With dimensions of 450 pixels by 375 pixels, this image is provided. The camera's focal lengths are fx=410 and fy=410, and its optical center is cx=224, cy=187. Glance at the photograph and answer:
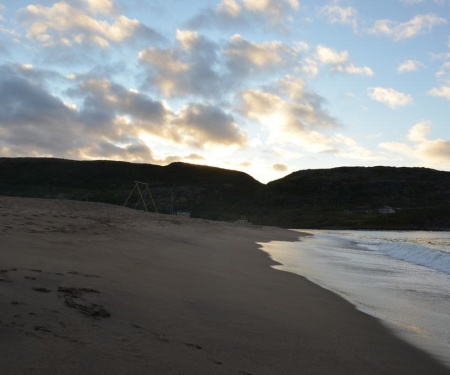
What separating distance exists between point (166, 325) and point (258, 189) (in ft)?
557

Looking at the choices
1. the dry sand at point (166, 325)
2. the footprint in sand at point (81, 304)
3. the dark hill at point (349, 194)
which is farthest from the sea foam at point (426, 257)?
the dark hill at point (349, 194)

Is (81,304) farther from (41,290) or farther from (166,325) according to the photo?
(166,325)

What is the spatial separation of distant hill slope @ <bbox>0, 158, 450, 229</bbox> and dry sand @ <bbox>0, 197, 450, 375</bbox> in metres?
83.5

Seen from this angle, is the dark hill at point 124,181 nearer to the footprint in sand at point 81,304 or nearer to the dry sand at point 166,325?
the dry sand at point 166,325

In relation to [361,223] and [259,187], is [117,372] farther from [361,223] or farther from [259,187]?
[259,187]

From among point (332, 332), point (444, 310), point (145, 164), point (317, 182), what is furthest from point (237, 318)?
point (145, 164)

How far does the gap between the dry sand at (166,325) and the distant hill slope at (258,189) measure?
274ft

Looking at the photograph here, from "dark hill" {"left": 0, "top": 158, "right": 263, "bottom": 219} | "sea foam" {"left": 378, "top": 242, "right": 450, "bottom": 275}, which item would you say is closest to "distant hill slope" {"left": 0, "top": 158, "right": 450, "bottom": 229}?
"dark hill" {"left": 0, "top": 158, "right": 263, "bottom": 219}

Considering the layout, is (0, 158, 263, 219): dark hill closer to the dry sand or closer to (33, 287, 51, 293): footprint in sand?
the dry sand

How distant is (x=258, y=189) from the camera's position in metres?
174

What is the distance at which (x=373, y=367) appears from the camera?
13.2ft

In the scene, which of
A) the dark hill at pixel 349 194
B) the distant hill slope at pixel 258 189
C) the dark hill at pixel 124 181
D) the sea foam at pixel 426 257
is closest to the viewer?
the sea foam at pixel 426 257

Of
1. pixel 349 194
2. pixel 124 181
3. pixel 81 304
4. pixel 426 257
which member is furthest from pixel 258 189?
pixel 81 304

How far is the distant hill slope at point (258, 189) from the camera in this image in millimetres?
106188
